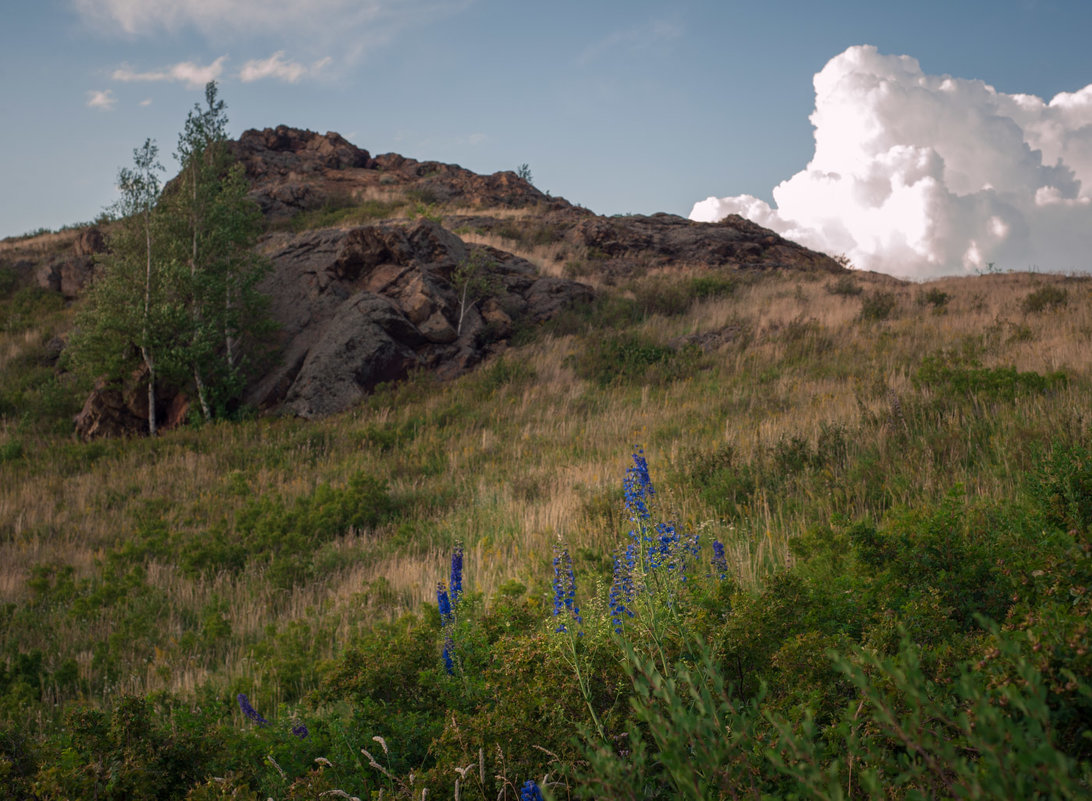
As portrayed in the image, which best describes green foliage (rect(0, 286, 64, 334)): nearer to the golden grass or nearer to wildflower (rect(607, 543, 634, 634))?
the golden grass

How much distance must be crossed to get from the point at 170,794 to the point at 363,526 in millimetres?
5089

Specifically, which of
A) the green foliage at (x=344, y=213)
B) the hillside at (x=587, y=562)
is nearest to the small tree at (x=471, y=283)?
the hillside at (x=587, y=562)

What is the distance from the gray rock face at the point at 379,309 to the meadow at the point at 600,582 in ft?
3.14

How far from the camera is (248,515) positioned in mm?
7383

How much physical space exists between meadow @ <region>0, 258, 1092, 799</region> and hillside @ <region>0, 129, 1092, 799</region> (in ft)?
0.08

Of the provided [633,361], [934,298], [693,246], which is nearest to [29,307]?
[633,361]

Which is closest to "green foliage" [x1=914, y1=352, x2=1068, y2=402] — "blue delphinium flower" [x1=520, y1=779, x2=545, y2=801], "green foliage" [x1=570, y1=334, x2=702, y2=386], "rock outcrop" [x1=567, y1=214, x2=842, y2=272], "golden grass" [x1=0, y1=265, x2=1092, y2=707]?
"golden grass" [x1=0, y1=265, x2=1092, y2=707]

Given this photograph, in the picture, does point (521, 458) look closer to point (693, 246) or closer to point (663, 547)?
point (663, 547)

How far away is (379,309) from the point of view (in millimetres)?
14742

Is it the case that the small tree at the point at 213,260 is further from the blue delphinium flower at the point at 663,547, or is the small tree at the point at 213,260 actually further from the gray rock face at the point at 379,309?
the blue delphinium flower at the point at 663,547

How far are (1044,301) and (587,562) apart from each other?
12690mm

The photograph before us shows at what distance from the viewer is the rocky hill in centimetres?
1411

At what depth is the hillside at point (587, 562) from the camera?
165cm

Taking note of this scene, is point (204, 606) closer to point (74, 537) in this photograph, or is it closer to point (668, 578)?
point (74, 537)
